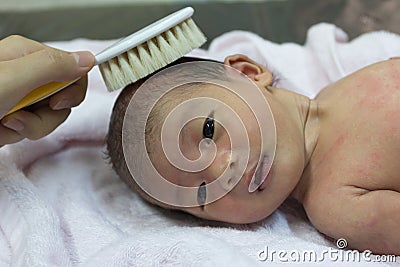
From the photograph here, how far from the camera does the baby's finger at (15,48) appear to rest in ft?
2.71

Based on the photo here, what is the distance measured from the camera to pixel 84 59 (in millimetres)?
806

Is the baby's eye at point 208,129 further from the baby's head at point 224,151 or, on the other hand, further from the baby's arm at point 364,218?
the baby's arm at point 364,218

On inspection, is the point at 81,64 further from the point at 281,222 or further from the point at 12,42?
the point at 281,222

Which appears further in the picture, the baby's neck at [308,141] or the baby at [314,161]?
the baby's neck at [308,141]

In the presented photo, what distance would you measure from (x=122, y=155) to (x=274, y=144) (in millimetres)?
225

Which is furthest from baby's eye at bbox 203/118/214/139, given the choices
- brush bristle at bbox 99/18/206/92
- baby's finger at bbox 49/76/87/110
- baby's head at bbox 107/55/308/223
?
baby's finger at bbox 49/76/87/110

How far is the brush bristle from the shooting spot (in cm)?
83

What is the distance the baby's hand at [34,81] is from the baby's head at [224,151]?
9 cm

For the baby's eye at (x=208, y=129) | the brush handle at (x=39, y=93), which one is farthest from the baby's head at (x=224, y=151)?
the brush handle at (x=39, y=93)

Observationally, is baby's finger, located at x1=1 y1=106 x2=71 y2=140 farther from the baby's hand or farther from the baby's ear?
the baby's ear

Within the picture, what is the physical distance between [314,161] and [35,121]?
425 millimetres

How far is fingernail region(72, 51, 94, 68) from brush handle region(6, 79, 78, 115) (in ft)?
0.10

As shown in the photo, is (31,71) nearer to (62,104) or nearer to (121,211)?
(62,104)

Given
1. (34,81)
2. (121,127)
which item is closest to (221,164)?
(121,127)
